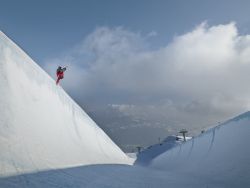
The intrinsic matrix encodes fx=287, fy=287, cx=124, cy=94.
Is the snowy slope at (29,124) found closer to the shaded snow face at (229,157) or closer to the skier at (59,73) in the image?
the skier at (59,73)

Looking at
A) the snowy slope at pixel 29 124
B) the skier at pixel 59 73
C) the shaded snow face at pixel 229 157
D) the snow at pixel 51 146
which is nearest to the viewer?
the snow at pixel 51 146

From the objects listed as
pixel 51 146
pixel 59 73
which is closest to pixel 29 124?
pixel 51 146

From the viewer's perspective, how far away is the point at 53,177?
6867 millimetres

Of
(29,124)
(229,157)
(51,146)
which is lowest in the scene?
(51,146)

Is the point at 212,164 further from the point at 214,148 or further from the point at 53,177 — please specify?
the point at 53,177

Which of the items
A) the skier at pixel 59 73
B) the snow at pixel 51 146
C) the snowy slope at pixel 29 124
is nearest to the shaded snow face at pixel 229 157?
the snow at pixel 51 146

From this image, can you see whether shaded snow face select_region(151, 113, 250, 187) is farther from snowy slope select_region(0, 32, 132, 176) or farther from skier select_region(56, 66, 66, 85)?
skier select_region(56, 66, 66, 85)

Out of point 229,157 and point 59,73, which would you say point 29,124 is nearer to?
point 229,157

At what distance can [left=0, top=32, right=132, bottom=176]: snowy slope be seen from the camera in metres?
6.87

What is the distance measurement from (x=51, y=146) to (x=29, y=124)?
1.07 meters

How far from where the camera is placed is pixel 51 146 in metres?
9.21

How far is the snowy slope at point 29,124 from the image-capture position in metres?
6.87

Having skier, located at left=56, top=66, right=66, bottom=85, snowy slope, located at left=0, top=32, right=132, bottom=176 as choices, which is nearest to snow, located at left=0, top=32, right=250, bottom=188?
snowy slope, located at left=0, top=32, right=132, bottom=176

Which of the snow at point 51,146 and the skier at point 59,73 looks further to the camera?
the skier at point 59,73
